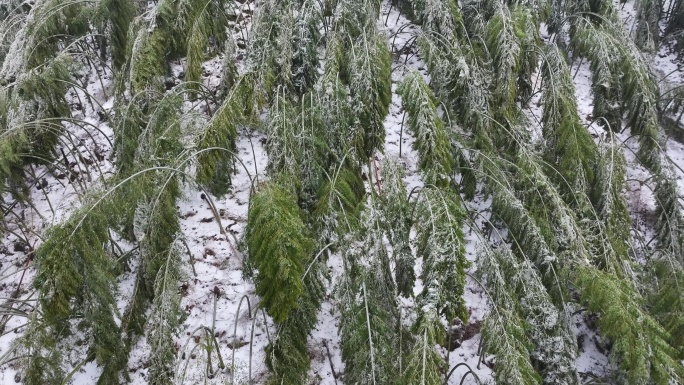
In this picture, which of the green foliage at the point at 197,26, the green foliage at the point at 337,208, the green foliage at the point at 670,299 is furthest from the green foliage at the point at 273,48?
the green foliage at the point at 670,299

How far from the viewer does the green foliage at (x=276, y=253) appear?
108 inches

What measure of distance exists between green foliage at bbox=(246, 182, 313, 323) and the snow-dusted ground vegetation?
2 cm

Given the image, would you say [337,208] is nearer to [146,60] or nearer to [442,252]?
[442,252]

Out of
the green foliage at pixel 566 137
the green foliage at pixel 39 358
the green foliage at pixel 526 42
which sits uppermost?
the green foliage at pixel 526 42

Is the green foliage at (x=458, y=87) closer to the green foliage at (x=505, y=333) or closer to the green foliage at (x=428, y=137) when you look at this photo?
the green foliage at (x=428, y=137)

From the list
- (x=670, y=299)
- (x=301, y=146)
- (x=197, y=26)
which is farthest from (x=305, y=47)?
(x=670, y=299)

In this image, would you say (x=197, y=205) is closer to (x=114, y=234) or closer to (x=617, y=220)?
(x=114, y=234)

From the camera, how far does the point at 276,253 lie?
2.77m

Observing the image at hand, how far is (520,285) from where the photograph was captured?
405cm

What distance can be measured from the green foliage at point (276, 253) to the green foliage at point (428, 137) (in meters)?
1.53

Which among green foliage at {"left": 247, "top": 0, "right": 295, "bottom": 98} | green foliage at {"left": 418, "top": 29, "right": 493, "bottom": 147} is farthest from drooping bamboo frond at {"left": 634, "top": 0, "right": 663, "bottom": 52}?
green foliage at {"left": 247, "top": 0, "right": 295, "bottom": 98}

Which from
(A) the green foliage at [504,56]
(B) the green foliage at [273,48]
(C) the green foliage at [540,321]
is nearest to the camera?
(C) the green foliage at [540,321]

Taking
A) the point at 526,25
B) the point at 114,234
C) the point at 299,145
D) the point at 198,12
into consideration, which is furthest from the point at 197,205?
the point at 526,25

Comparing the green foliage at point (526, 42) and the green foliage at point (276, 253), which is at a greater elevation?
the green foliage at point (526, 42)
